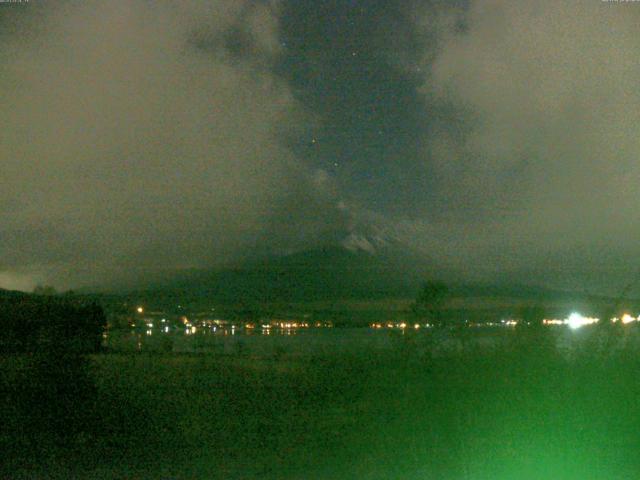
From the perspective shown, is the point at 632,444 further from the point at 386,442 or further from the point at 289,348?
the point at 289,348

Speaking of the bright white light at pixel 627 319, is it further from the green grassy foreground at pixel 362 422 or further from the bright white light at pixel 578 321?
the green grassy foreground at pixel 362 422

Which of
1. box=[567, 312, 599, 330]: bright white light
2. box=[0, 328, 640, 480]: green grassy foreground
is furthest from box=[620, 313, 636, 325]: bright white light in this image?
box=[0, 328, 640, 480]: green grassy foreground

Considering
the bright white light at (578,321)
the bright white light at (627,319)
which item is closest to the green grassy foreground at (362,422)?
the bright white light at (627,319)

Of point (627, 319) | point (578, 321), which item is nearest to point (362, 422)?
point (578, 321)

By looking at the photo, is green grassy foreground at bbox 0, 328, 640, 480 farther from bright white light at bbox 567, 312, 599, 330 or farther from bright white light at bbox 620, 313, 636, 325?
bright white light at bbox 567, 312, 599, 330

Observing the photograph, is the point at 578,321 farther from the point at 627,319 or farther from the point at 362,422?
the point at 362,422

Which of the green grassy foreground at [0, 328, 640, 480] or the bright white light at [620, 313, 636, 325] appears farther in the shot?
the bright white light at [620, 313, 636, 325]
